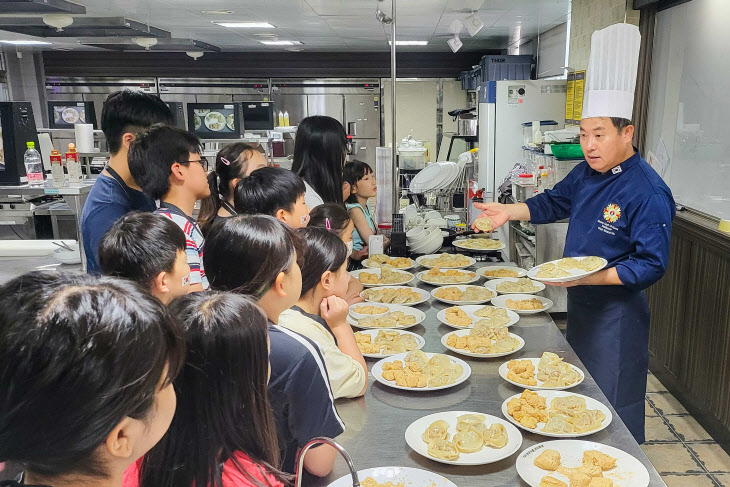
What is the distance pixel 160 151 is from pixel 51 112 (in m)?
5.48

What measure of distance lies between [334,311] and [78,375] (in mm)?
1046

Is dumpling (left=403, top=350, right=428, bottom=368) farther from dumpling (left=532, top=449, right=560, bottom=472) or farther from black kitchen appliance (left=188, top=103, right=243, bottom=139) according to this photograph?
black kitchen appliance (left=188, top=103, right=243, bottom=139)

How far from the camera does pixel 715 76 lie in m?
3.20

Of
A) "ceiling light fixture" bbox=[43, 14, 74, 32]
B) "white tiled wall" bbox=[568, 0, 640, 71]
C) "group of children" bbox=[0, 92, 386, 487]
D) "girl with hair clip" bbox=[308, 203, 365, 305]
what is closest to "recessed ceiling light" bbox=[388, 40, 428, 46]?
"white tiled wall" bbox=[568, 0, 640, 71]

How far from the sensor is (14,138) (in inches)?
120

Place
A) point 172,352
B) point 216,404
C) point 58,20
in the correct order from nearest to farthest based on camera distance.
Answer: point 172,352 → point 216,404 → point 58,20

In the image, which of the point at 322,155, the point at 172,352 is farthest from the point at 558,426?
the point at 322,155

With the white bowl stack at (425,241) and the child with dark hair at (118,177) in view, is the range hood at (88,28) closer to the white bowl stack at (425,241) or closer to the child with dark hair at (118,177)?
the child with dark hair at (118,177)

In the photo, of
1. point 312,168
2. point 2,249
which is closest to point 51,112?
point 2,249

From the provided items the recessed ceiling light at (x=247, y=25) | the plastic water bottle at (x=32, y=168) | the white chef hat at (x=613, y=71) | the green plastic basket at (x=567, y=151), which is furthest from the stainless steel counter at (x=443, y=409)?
the recessed ceiling light at (x=247, y=25)

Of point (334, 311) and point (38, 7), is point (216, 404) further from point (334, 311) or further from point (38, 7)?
point (38, 7)

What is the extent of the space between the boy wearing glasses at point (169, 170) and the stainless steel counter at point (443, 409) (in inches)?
29.0

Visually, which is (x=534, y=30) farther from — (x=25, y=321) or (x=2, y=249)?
(x=25, y=321)

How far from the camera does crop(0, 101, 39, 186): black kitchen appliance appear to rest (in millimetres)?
2920
